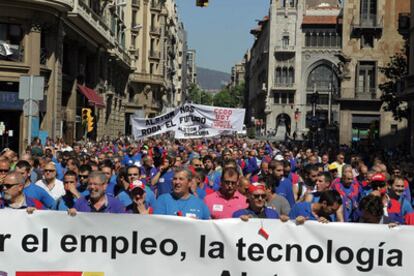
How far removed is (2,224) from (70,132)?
102 ft

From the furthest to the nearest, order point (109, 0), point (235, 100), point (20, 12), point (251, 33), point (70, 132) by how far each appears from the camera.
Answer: point (235, 100) < point (251, 33) < point (109, 0) < point (70, 132) < point (20, 12)

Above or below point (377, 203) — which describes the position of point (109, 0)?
above

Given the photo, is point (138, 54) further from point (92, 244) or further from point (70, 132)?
point (92, 244)

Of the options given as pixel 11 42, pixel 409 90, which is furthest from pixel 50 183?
pixel 409 90

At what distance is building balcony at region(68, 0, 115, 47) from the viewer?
1340 inches

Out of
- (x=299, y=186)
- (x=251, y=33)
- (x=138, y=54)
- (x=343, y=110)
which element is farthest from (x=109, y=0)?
(x=251, y=33)

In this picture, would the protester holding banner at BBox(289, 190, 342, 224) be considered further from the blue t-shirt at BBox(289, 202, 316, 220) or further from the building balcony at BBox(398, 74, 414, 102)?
the building balcony at BBox(398, 74, 414, 102)

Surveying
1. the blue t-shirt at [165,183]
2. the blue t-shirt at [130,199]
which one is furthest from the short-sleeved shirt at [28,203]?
the blue t-shirt at [165,183]

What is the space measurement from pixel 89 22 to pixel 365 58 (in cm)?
2042

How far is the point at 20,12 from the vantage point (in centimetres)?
3025

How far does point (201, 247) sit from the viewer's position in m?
6.39

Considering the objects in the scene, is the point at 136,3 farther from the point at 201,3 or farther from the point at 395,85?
the point at 201,3

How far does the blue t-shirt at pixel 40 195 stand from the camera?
26.3 ft

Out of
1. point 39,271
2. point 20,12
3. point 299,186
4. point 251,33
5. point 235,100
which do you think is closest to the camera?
point 39,271
